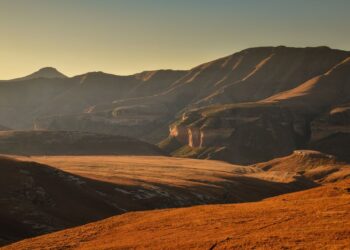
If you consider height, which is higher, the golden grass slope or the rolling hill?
the golden grass slope

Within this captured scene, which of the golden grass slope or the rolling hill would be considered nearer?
the golden grass slope

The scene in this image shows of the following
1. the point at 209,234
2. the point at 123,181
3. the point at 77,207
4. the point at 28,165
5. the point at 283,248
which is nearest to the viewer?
the point at 283,248

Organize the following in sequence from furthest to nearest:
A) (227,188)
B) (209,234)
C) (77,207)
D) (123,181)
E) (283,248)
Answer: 1. (227,188)
2. (123,181)
3. (77,207)
4. (209,234)
5. (283,248)

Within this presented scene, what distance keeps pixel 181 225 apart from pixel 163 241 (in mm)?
6313

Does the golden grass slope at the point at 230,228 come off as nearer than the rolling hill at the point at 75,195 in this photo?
Yes

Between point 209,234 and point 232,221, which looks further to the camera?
point 232,221

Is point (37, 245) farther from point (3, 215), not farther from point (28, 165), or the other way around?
point (28, 165)

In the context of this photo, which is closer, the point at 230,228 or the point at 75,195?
the point at 230,228

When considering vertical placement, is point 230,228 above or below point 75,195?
above

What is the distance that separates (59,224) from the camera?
8488 cm

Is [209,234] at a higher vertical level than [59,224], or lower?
higher

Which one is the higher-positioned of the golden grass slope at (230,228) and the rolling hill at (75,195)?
the golden grass slope at (230,228)

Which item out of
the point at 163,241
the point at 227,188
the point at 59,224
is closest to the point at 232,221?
the point at 163,241

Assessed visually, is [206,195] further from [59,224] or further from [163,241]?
[163,241]
